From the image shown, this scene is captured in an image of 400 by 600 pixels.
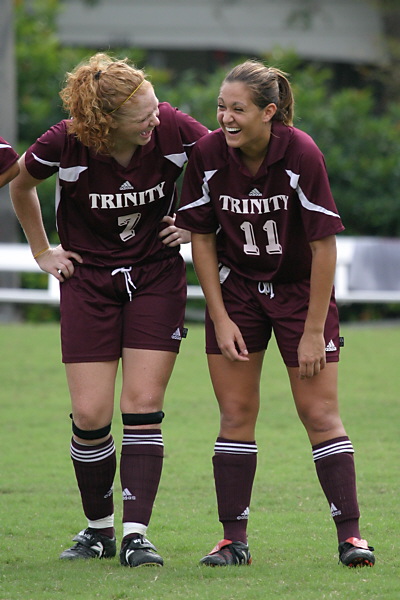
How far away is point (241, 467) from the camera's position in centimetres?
459

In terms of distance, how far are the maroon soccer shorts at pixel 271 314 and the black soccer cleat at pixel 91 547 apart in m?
0.98

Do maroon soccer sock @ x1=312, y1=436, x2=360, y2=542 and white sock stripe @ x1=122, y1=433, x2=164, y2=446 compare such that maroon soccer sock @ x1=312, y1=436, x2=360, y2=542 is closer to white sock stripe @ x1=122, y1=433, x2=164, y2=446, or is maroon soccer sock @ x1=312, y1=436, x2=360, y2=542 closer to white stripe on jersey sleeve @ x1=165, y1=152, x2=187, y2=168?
white sock stripe @ x1=122, y1=433, x2=164, y2=446

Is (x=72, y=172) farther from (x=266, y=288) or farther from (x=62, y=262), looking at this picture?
(x=266, y=288)

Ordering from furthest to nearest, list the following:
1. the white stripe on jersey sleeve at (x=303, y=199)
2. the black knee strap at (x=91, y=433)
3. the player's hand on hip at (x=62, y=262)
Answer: the player's hand on hip at (x=62, y=262) → the black knee strap at (x=91, y=433) → the white stripe on jersey sleeve at (x=303, y=199)

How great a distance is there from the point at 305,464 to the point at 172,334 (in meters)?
2.34

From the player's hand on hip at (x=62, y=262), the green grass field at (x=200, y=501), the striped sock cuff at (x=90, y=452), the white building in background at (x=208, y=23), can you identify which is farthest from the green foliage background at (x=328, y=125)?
the striped sock cuff at (x=90, y=452)

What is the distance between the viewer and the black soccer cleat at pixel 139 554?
4461 millimetres

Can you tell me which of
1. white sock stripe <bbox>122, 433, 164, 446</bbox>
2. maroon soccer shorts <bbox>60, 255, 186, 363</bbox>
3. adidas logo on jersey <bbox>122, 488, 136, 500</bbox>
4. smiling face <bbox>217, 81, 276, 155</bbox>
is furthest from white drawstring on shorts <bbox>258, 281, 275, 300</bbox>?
adidas logo on jersey <bbox>122, 488, 136, 500</bbox>

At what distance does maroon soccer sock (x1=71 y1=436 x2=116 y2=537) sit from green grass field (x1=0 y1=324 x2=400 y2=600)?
0.86 ft

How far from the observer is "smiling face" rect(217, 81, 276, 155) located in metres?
4.35

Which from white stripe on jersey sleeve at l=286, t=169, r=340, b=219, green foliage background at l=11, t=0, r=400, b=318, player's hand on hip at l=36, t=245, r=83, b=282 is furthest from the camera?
green foliage background at l=11, t=0, r=400, b=318

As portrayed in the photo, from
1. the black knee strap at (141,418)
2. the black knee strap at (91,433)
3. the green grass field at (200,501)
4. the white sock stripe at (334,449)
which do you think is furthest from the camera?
the black knee strap at (91,433)

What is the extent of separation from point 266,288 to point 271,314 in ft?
0.36

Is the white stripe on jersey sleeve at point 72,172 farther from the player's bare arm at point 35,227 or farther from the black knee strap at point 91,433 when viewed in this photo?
the black knee strap at point 91,433
